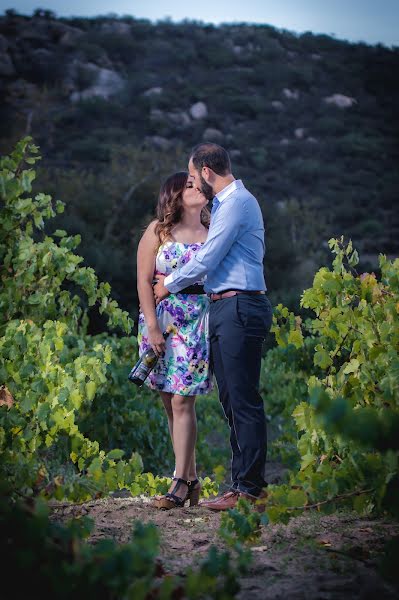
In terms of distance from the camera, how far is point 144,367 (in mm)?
3752

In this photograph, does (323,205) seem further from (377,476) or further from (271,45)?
(377,476)

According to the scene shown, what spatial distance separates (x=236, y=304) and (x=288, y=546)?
3.61ft

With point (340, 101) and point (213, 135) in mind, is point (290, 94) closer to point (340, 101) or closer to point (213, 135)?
point (340, 101)

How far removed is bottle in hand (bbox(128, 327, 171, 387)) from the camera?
12.2 ft

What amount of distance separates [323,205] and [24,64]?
15.2m

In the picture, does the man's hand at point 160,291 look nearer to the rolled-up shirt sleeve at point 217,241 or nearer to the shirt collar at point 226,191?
the rolled-up shirt sleeve at point 217,241

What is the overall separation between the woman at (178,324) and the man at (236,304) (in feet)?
0.49

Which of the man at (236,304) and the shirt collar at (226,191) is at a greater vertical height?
the shirt collar at (226,191)

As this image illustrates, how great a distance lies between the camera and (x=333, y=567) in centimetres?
242

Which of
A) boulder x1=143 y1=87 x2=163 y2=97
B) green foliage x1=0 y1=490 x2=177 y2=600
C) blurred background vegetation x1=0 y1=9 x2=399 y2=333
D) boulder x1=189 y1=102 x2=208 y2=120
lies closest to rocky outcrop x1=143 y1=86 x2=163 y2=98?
boulder x1=143 y1=87 x2=163 y2=97

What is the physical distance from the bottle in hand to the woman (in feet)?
0.13

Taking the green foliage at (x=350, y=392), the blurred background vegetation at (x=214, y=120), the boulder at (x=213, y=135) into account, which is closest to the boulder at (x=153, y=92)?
the blurred background vegetation at (x=214, y=120)

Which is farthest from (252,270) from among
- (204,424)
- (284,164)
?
(284,164)

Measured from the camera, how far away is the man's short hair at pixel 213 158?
3.65 meters
